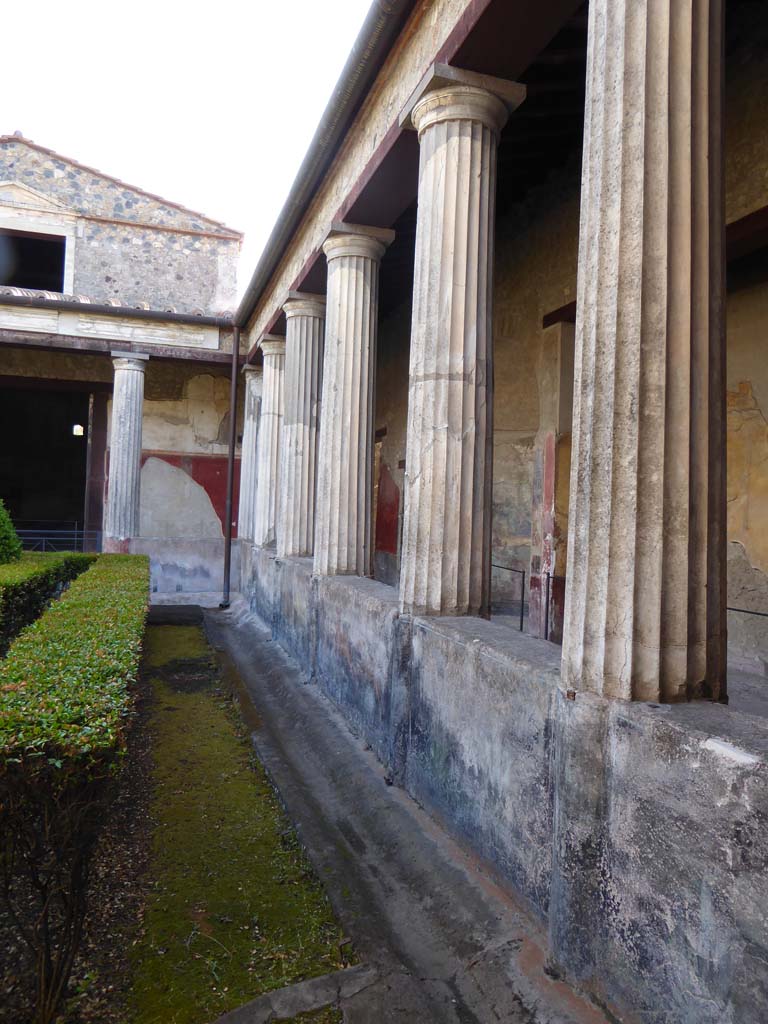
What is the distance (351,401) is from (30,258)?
1271 centimetres

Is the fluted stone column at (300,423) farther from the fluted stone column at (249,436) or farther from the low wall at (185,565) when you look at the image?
the low wall at (185,565)

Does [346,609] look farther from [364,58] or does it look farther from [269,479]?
[269,479]

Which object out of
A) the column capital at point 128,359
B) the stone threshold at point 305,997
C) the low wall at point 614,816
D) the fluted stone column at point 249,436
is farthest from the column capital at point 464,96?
the column capital at point 128,359

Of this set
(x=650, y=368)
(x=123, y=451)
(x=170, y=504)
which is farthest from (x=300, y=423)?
(x=170, y=504)

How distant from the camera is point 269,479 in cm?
978

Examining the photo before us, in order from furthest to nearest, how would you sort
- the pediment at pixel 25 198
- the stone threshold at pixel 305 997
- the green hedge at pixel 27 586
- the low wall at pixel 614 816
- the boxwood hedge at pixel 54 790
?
the pediment at pixel 25 198
the green hedge at pixel 27 586
the stone threshold at pixel 305 997
the boxwood hedge at pixel 54 790
the low wall at pixel 614 816

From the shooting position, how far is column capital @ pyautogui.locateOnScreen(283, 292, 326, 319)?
792cm

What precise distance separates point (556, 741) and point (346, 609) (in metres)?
2.86

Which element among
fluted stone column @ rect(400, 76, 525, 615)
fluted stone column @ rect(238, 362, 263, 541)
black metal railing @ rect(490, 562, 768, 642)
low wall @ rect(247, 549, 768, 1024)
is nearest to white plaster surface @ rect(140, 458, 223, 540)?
fluted stone column @ rect(238, 362, 263, 541)

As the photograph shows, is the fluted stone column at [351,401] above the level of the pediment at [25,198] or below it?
below

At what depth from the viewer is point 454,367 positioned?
3920 millimetres

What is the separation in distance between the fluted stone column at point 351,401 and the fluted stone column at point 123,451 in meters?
7.04

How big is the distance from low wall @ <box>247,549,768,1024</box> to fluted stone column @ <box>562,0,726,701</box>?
18 centimetres

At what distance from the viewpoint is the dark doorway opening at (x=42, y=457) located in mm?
21891
